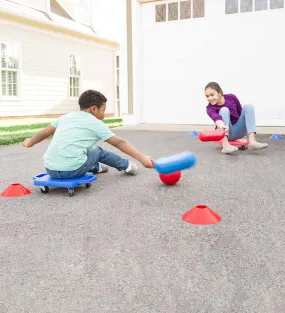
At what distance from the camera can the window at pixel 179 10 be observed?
343 inches

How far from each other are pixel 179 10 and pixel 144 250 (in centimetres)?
765

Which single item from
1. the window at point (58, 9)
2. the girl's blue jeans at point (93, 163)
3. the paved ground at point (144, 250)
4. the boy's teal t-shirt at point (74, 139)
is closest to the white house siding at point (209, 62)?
the paved ground at point (144, 250)

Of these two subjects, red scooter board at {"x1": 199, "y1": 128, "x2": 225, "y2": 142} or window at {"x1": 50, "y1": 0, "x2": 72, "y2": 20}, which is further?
window at {"x1": 50, "y1": 0, "x2": 72, "y2": 20}

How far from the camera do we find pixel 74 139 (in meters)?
3.47

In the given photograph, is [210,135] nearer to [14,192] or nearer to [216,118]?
[216,118]

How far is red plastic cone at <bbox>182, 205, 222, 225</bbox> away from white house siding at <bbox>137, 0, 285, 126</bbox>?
5.92 m

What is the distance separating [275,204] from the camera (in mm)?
3043

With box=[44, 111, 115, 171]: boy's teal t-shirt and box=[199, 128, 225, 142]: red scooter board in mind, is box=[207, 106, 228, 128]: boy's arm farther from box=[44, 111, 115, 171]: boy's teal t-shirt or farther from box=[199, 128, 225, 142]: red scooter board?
box=[44, 111, 115, 171]: boy's teal t-shirt

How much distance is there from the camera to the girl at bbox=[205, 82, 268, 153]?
17.3ft

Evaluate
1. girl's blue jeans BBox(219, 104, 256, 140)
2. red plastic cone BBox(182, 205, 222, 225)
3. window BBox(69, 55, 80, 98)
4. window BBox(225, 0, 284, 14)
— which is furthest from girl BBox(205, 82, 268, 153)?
window BBox(69, 55, 80, 98)

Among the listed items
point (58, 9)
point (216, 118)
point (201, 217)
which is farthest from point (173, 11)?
point (58, 9)

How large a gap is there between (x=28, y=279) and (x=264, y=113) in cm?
700

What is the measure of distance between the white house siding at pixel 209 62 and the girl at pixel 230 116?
8.90 ft

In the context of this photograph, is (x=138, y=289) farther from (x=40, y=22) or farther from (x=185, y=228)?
(x=40, y=22)
